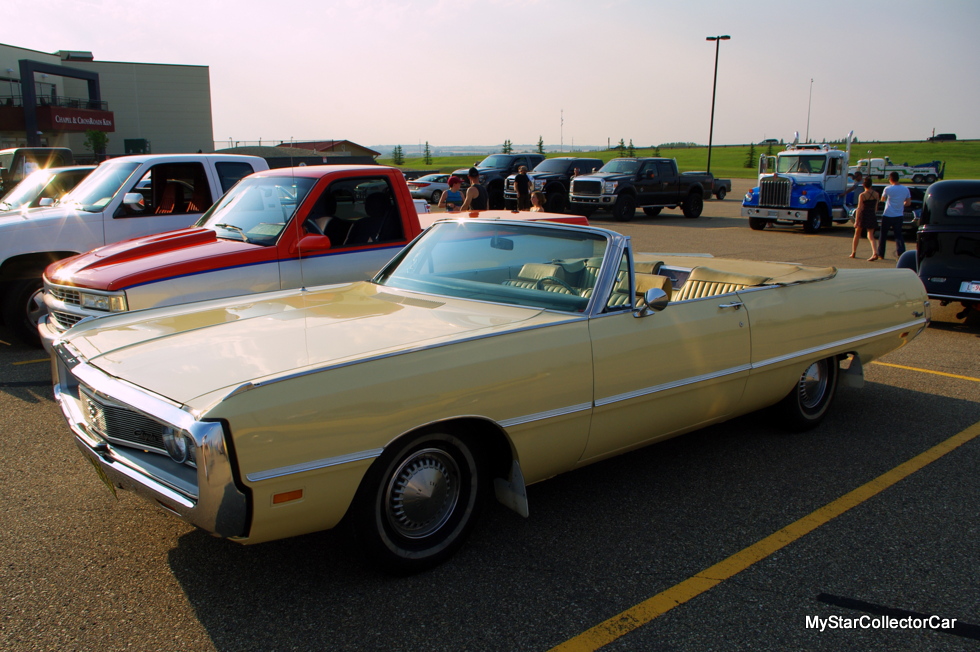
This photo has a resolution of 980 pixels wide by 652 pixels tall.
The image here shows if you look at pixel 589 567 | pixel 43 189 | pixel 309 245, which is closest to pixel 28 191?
pixel 43 189

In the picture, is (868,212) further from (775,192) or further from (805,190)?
(775,192)

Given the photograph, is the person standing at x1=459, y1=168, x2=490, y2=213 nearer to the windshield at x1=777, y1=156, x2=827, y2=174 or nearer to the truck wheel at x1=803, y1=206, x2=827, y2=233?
the truck wheel at x1=803, y1=206, x2=827, y2=233

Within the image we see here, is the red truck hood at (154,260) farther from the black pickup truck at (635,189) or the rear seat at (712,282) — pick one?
the black pickup truck at (635,189)

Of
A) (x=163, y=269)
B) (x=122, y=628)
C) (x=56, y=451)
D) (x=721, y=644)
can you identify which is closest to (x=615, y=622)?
(x=721, y=644)

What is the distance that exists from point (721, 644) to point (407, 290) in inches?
98.1

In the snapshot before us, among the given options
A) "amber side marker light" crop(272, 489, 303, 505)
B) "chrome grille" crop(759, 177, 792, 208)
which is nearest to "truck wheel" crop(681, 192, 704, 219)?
"chrome grille" crop(759, 177, 792, 208)

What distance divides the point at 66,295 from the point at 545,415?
4340 millimetres

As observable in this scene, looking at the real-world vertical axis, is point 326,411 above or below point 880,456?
above

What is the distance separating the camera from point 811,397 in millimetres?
5094

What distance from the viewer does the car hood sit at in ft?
9.64

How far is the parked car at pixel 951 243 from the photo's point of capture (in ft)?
26.9

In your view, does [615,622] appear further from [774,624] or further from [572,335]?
[572,335]

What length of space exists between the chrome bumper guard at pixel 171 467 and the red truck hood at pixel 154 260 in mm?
2432

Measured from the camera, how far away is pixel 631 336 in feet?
A: 12.3
